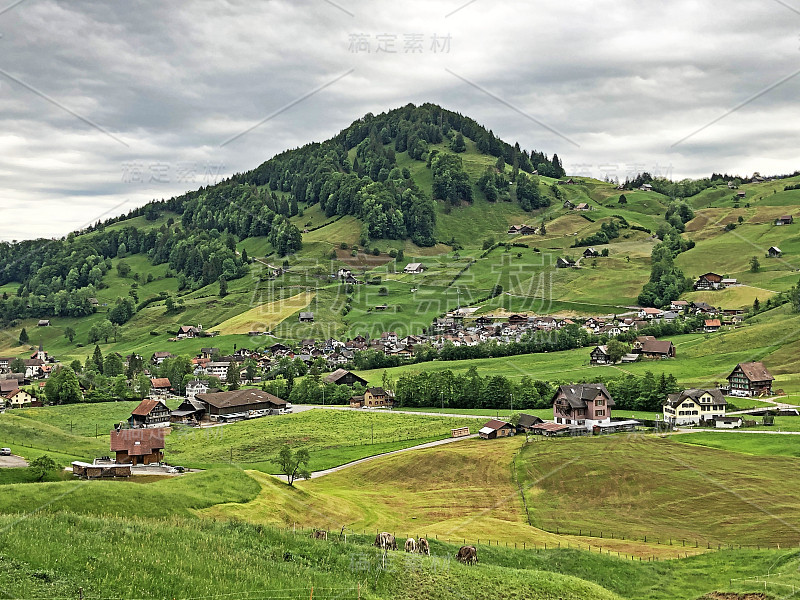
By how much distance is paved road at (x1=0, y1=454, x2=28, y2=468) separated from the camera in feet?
154

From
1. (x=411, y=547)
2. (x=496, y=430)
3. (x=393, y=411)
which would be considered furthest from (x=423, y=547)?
(x=393, y=411)

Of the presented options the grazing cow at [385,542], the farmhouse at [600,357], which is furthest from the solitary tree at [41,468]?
the farmhouse at [600,357]

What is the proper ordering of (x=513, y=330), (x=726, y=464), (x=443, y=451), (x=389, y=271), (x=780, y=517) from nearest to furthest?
(x=780, y=517) < (x=726, y=464) < (x=443, y=451) < (x=513, y=330) < (x=389, y=271)

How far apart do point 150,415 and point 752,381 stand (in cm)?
7375

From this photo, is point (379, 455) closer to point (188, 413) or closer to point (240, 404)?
point (240, 404)

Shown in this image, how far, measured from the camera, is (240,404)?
9275 centimetres

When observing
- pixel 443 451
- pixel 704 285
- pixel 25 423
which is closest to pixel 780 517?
pixel 443 451

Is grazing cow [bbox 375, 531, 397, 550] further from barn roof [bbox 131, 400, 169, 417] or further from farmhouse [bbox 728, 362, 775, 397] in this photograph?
farmhouse [bbox 728, 362, 775, 397]

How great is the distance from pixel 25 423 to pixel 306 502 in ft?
133

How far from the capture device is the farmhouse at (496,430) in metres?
69.3

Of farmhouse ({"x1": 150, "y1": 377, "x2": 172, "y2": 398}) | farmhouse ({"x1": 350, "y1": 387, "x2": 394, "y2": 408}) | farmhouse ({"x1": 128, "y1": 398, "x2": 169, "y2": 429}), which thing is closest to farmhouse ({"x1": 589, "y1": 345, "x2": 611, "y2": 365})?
farmhouse ({"x1": 350, "y1": 387, "x2": 394, "y2": 408})

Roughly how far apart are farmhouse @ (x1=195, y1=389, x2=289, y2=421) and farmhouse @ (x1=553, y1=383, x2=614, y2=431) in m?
41.2

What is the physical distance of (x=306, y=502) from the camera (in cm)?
4394

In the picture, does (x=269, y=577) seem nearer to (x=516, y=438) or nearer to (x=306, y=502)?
(x=306, y=502)
